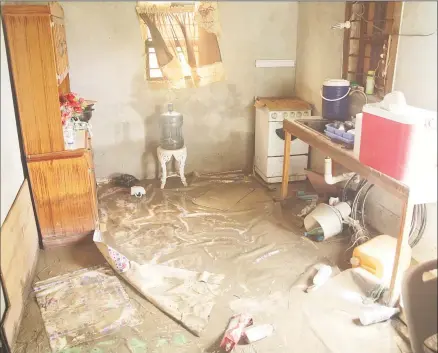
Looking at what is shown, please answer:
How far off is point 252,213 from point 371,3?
78.1 inches

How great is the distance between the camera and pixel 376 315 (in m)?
2.36

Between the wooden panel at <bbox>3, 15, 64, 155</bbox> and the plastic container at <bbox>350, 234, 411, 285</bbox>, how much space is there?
2246mm

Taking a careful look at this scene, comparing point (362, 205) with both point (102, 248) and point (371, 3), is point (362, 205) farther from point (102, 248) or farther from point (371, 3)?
point (102, 248)

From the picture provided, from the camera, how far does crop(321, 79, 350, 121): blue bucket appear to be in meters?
3.36

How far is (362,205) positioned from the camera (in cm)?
347

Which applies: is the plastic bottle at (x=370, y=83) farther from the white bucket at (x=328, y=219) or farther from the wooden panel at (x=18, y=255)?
the wooden panel at (x=18, y=255)

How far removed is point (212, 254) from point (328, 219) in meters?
0.96

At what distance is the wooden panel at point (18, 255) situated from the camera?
7.12 feet

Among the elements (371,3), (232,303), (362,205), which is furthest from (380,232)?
(371,3)

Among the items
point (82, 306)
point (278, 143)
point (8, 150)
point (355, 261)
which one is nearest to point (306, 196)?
point (278, 143)

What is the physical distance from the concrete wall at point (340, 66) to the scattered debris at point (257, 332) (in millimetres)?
912

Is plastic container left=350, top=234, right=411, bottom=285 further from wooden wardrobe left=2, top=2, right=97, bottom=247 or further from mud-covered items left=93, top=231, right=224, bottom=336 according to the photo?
wooden wardrobe left=2, top=2, right=97, bottom=247

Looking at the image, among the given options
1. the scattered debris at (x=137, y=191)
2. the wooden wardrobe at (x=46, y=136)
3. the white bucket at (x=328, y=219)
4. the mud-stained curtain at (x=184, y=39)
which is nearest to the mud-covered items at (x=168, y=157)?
the scattered debris at (x=137, y=191)

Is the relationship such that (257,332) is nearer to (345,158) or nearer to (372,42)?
(345,158)
